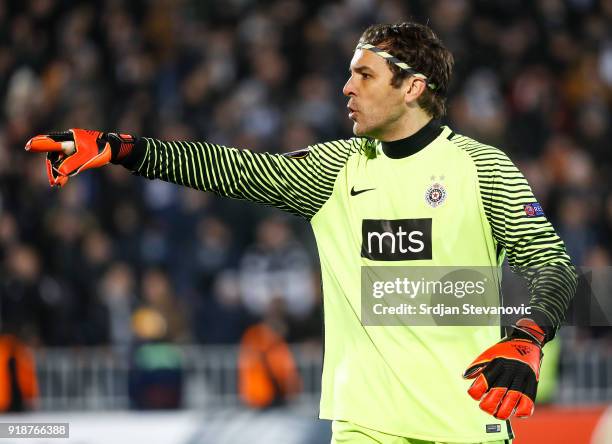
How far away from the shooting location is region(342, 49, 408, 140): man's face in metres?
4.45

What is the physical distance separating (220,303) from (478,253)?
24.6 feet

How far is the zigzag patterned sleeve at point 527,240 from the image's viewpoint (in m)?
4.12

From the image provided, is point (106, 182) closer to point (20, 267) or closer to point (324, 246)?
point (20, 267)

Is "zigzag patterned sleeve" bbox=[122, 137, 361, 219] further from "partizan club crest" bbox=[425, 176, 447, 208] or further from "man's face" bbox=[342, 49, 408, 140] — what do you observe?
"partizan club crest" bbox=[425, 176, 447, 208]

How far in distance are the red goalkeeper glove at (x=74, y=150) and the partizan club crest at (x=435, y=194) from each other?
41.5 inches

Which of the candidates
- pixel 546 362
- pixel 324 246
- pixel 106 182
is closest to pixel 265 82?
pixel 106 182

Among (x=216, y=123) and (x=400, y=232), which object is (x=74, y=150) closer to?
(x=400, y=232)

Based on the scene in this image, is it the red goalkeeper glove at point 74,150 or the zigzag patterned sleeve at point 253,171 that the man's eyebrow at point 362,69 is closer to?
the zigzag patterned sleeve at point 253,171

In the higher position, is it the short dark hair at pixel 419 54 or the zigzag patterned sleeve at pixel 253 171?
the short dark hair at pixel 419 54

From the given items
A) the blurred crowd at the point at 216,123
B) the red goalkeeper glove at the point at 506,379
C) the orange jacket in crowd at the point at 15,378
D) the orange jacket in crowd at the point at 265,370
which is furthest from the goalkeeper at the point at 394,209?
the blurred crowd at the point at 216,123

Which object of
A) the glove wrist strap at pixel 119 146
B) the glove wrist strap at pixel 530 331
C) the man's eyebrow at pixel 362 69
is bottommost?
the glove wrist strap at pixel 530 331

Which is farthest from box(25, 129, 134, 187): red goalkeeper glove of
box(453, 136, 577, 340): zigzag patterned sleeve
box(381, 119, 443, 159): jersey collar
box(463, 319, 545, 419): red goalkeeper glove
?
box(463, 319, 545, 419): red goalkeeper glove

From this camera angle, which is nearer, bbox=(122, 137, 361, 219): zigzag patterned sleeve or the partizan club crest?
the partizan club crest

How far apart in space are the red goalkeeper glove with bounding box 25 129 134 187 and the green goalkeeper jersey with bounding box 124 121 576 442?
3.4 inches
